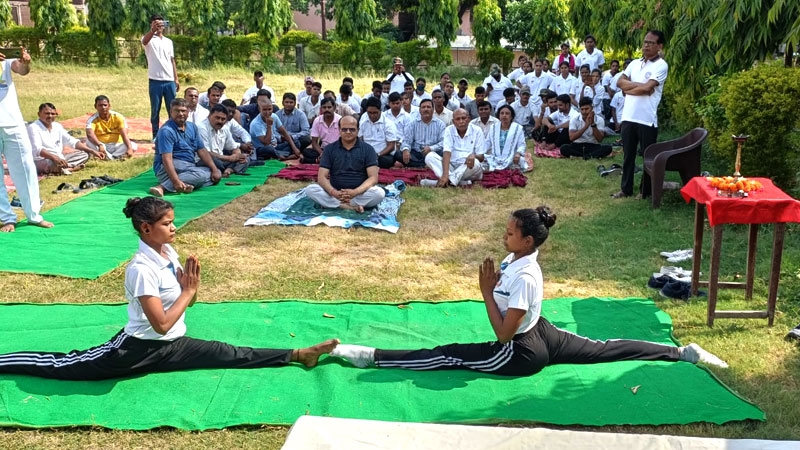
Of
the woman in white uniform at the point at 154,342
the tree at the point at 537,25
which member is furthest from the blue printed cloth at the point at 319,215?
the tree at the point at 537,25

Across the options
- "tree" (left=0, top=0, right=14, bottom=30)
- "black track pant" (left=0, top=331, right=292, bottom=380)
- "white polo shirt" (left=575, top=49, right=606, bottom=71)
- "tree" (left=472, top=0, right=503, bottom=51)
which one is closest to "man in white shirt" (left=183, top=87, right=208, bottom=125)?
"black track pant" (left=0, top=331, right=292, bottom=380)

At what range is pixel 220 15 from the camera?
90.8 feet

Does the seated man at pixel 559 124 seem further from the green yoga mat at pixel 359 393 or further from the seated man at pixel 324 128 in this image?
the green yoga mat at pixel 359 393

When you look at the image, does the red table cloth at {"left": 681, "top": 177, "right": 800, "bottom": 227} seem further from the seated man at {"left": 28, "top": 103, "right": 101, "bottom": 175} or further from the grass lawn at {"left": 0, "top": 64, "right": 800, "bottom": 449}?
the seated man at {"left": 28, "top": 103, "right": 101, "bottom": 175}

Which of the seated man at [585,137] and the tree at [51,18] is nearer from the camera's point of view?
the seated man at [585,137]

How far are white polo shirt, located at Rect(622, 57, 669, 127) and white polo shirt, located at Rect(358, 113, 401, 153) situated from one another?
3292 mm

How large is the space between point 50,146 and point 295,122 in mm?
3469

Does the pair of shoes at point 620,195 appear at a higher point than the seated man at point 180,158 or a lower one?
lower

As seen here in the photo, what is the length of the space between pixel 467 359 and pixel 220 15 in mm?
26047

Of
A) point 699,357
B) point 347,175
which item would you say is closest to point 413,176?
point 347,175

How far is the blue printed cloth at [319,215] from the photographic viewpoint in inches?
288

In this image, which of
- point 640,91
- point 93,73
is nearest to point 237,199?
point 640,91

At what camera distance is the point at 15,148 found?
6.59 meters

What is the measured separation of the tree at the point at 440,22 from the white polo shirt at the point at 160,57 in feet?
58.9
